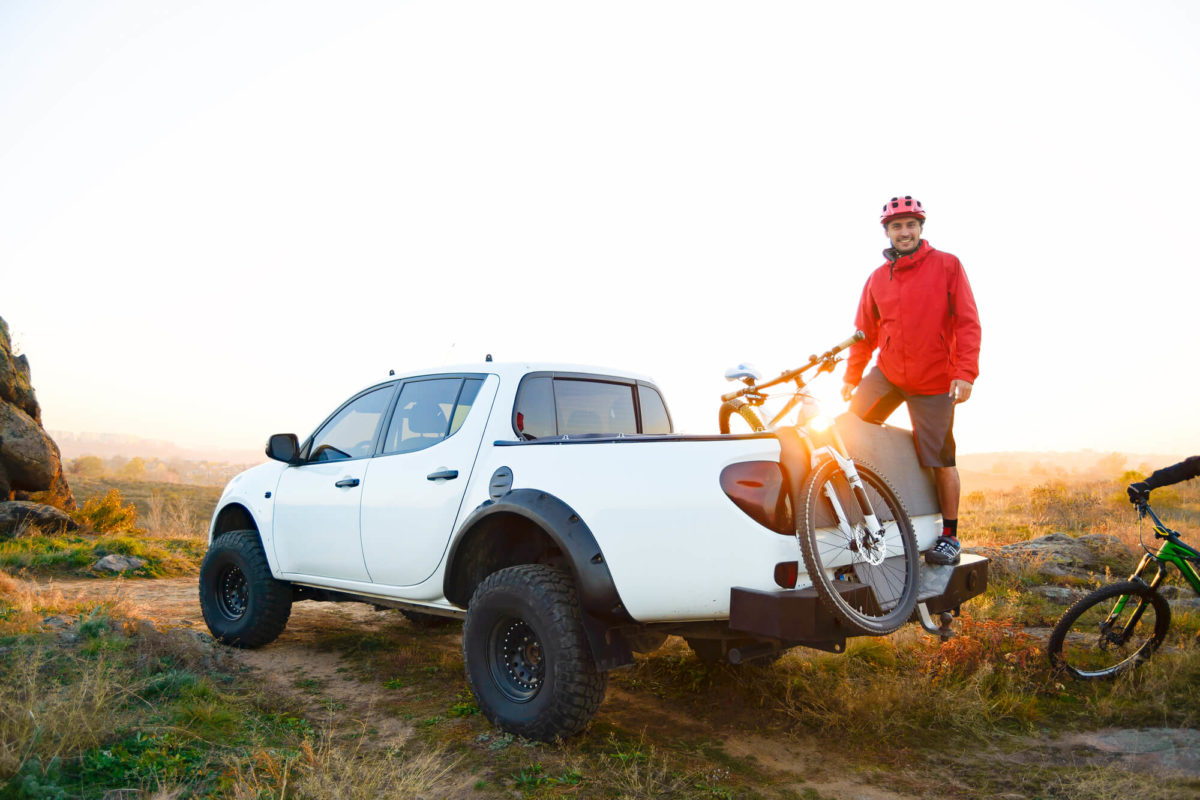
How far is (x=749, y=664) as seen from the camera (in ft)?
17.5

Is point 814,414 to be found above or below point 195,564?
above

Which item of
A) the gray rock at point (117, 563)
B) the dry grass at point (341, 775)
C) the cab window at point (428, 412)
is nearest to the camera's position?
the dry grass at point (341, 775)

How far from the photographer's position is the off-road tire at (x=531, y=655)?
141 inches

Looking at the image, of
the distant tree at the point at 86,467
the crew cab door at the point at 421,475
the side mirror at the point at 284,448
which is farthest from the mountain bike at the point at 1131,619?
the distant tree at the point at 86,467

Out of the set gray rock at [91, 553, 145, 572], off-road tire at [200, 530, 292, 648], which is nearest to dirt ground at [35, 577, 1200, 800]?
off-road tire at [200, 530, 292, 648]

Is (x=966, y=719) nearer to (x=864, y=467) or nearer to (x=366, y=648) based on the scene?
(x=864, y=467)

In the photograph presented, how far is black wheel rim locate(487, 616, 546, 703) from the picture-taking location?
12.7 ft

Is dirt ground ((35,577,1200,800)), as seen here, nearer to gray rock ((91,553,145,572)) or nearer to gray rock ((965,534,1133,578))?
gray rock ((965,534,1133,578))

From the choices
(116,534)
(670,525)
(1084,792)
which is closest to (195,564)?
(116,534)

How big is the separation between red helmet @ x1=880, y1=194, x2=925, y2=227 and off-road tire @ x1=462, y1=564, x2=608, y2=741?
9.29 ft

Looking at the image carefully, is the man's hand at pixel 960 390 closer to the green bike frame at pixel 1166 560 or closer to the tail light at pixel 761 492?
the tail light at pixel 761 492

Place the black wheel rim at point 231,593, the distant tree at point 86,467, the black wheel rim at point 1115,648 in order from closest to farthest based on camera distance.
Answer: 1. the black wheel rim at point 1115,648
2. the black wheel rim at point 231,593
3. the distant tree at point 86,467

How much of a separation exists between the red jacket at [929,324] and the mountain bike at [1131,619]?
1.79m

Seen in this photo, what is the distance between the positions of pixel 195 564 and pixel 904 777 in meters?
10.2
